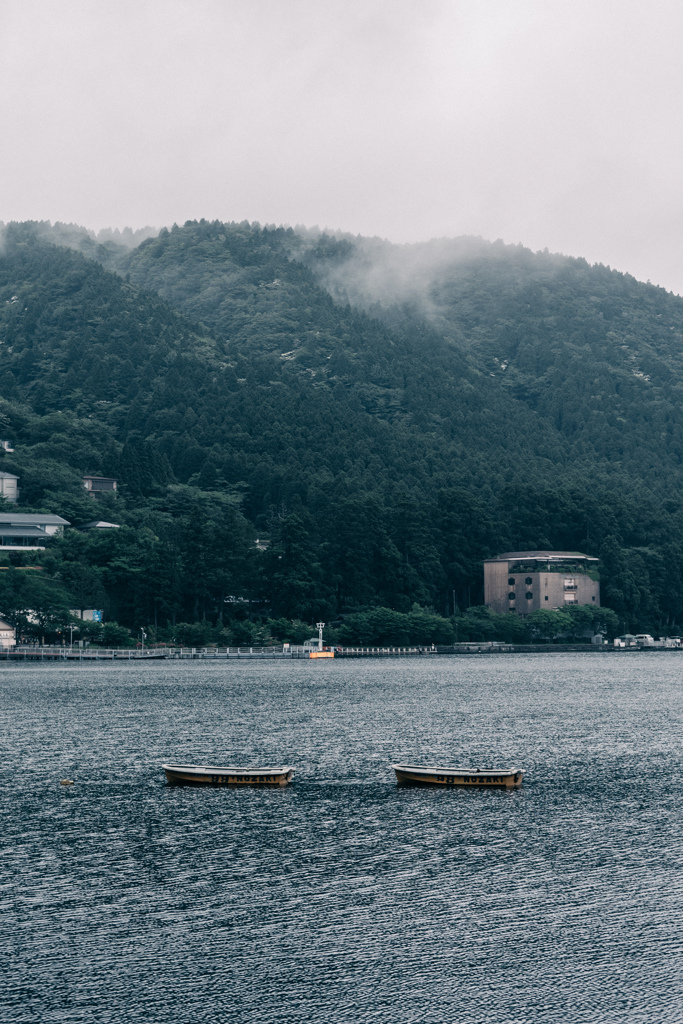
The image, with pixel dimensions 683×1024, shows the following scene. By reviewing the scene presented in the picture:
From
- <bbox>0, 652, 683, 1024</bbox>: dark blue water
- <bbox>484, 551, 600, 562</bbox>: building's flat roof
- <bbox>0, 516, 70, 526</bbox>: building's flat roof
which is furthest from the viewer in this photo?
<bbox>0, 516, 70, 526</bbox>: building's flat roof

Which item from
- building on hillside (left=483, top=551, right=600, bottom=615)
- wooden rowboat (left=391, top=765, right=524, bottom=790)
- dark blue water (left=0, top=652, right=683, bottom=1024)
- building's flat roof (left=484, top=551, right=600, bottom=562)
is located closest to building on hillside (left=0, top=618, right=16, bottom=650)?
building on hillside (left=483, top=551, right=600, bottom=615)

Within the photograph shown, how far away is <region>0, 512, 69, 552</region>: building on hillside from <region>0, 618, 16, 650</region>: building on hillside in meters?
23.5

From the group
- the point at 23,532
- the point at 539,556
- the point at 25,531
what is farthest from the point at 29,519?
the point at 539,556

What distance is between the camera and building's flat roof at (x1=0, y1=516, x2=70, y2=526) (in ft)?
594

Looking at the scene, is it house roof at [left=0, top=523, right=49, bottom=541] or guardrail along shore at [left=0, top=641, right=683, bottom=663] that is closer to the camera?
guardrail along shore at [left=0, top=641, right=683, bottom=663]

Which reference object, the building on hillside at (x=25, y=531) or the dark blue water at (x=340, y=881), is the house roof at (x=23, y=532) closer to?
the building on hillside at (x=25, y=531)

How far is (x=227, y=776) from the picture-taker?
171 ft

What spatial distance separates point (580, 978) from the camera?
26719 millimetres

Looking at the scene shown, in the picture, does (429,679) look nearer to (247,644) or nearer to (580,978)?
(247,644)

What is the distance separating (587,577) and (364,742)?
120 meters

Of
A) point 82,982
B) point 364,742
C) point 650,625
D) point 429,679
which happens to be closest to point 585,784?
point 364,742

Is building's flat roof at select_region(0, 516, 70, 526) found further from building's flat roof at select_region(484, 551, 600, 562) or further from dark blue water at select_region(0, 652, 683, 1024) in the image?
dark blue water at select_region(0, 652, 683, 1024)

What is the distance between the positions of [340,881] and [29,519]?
157484mm

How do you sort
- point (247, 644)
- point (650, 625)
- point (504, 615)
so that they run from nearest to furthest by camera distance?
point (247, 644) < point (504, 615) < point (650, 625)
